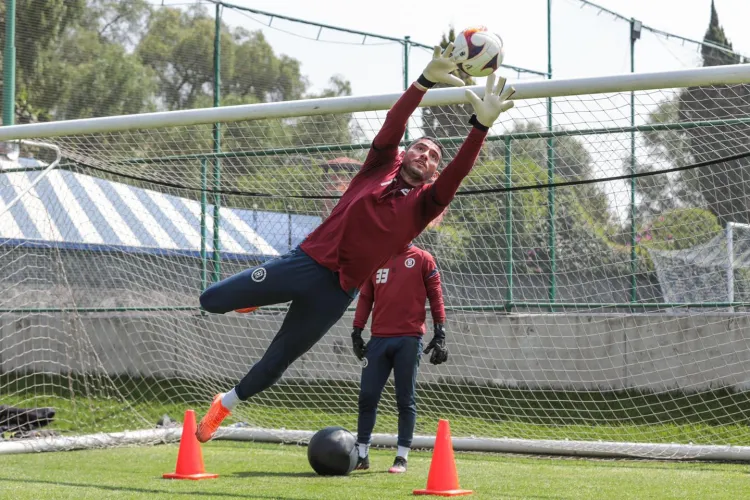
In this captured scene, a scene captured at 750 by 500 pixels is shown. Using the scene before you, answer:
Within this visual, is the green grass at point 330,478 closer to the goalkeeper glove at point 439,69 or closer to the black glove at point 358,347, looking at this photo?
the black glove at point 358,347

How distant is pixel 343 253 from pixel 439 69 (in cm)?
108

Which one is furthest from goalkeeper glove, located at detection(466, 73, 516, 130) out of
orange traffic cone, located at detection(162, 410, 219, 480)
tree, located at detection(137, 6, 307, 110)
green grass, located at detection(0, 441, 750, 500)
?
tree, located at detection(137, 6, 307, 110)

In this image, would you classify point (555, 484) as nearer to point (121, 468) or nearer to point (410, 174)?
point (410, 174)

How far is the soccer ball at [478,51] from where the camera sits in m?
5.27

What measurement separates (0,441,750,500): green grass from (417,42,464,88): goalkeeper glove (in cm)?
252

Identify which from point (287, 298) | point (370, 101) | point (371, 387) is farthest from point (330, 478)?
point (370, 101)

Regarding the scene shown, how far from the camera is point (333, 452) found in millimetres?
6965

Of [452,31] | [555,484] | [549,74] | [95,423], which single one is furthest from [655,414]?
[452,31]

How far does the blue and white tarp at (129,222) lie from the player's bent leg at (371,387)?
277 centimetres

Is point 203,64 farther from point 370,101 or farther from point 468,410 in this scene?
point 370,101

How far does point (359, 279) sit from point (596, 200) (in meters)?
4.24

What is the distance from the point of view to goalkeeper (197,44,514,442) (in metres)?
5.20

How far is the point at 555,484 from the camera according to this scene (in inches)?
269

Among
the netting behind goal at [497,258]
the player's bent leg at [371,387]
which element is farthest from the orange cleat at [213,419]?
the netting behind goal at [497,258]
